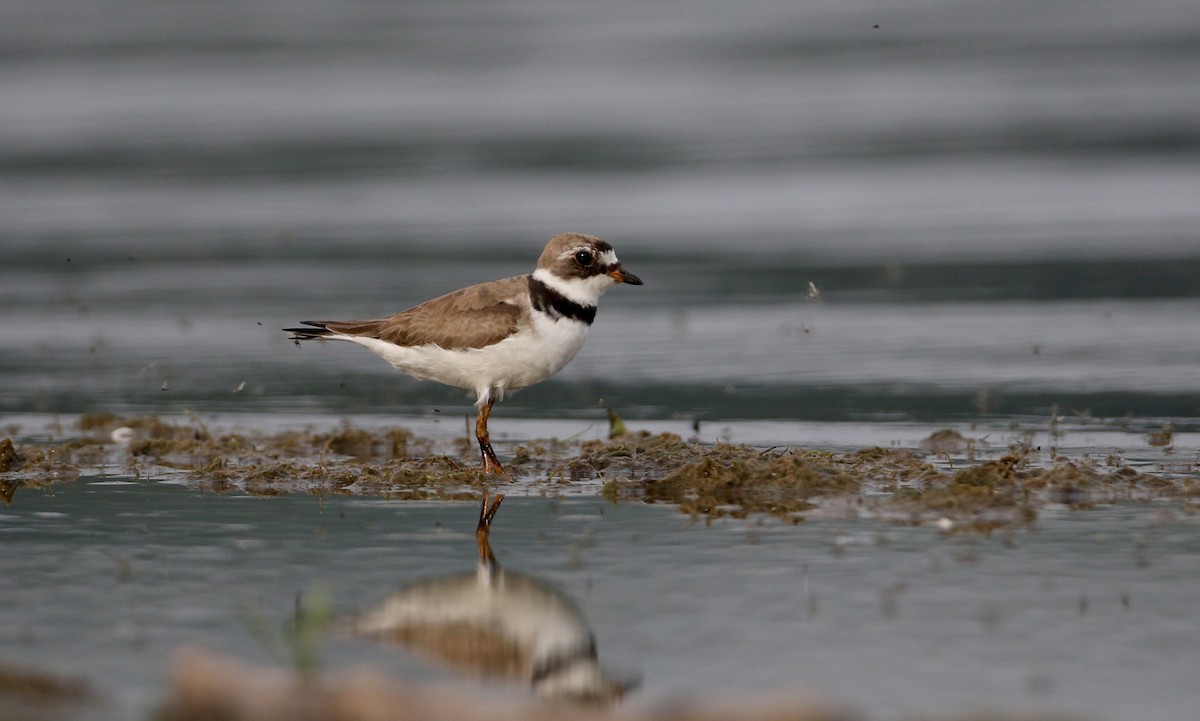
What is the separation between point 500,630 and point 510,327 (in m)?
3.84

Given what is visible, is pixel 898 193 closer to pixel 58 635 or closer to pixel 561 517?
pixel 561 517

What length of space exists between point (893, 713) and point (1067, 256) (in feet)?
41.4

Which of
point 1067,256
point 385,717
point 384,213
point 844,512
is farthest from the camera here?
point 384,213

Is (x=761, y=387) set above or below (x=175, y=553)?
above

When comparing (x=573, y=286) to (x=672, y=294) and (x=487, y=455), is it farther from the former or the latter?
(x=672, y=294)

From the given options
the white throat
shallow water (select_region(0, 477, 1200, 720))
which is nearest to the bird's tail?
the white throat

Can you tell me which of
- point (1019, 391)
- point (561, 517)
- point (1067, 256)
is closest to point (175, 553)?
point (561, 517)

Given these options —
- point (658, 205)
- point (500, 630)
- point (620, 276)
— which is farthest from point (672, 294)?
point (500, 630)

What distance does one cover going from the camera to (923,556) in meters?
7.95

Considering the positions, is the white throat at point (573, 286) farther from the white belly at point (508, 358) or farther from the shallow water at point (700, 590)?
the shallow water at point (700, 590)

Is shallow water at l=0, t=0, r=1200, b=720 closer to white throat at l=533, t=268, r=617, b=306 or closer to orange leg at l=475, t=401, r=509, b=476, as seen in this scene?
orange leg at l=475, t=401, r=509, b=476

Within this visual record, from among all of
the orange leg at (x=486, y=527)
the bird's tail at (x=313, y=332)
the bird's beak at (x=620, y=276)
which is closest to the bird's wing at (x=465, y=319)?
the bird's tail at (x=313, y=332)

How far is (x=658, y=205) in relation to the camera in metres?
21.6

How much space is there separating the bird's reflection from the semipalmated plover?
283cm
